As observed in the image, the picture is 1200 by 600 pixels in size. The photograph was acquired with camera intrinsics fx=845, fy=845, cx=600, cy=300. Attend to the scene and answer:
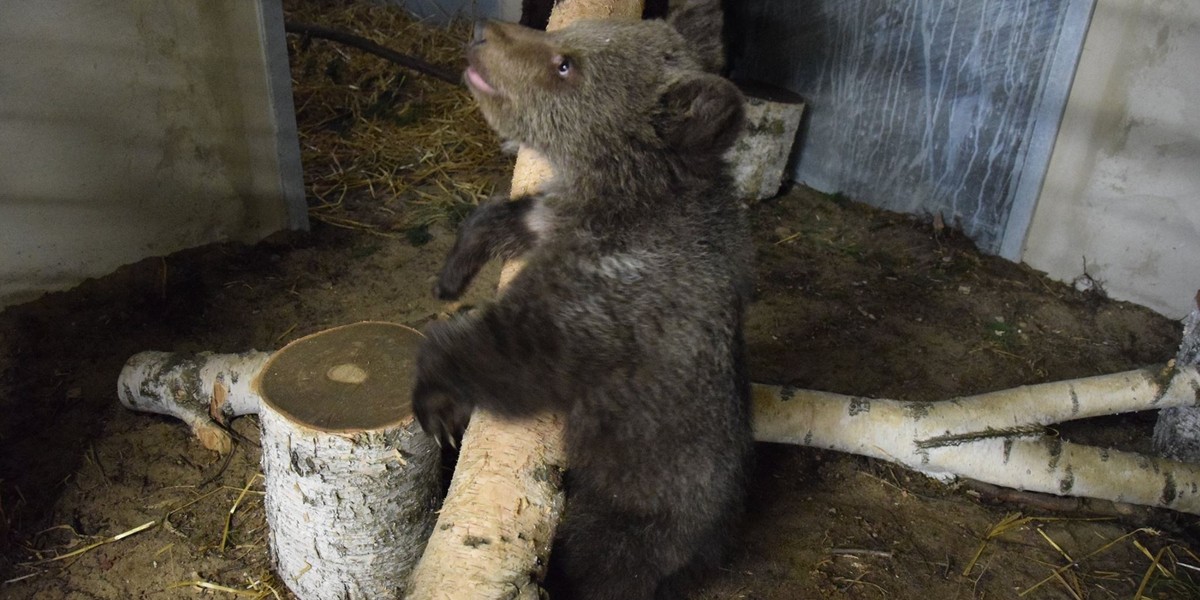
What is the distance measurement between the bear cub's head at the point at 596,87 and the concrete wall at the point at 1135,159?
3.62m

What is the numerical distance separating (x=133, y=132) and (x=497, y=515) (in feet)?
11.5

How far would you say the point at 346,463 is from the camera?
3.00 metres

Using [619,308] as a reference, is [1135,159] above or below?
below

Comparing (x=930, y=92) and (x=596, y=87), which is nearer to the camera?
(x=596, y=87)

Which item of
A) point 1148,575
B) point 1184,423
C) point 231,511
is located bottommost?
point 231,511

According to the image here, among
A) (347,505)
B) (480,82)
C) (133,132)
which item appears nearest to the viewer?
(480,82)

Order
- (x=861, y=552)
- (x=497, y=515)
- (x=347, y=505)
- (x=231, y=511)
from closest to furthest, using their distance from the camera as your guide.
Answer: (x=497, y=515) → (x=347, y=505) → (x=861, y=552) → (x=231, y=511)

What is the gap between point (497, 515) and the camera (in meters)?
2.35

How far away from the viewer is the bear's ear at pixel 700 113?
2.70m

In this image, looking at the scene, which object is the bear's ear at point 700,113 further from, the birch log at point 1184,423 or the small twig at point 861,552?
the birch log at point 1184,423

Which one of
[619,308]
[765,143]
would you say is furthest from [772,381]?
[765,143]

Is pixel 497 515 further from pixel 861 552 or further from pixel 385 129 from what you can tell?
pixel 385 129

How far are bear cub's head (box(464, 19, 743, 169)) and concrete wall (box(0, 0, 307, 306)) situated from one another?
2.52 metres

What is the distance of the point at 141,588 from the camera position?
133 inches
